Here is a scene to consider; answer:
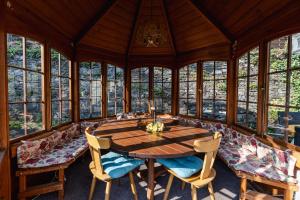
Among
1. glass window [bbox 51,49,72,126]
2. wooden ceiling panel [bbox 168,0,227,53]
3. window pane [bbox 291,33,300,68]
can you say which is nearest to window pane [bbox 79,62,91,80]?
glass window [bbox 51,49,72,126]

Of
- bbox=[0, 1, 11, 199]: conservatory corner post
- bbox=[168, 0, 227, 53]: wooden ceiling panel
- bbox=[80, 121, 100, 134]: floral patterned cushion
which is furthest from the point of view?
bbox=[80, 121, 100, 134]: floral patterned cushion

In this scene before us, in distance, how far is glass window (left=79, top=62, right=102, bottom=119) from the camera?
4301mm

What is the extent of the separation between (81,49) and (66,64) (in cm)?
53

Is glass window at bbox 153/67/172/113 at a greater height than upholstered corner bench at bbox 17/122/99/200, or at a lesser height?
greater

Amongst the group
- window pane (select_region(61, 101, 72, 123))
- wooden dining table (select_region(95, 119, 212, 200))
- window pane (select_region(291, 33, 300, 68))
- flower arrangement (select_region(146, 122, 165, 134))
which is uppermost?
window pane (select_region(291, 33, 300, 68))

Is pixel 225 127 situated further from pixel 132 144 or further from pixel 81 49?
pixel 81 49

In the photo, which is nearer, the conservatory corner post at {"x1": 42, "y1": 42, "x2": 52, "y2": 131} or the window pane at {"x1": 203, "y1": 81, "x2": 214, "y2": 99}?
the conservatory corner post at {"x1": 42, "y1": 42, "x2": 52, "y2": 131}

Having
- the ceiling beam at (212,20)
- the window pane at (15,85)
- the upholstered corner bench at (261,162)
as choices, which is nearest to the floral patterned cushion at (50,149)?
the window pane at (15,85)

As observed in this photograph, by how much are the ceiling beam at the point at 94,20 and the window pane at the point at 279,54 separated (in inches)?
112

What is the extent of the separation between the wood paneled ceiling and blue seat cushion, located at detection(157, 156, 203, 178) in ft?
6.23

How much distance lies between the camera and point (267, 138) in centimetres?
279

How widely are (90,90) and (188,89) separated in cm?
249

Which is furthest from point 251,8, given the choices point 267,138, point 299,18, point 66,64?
point 66,64

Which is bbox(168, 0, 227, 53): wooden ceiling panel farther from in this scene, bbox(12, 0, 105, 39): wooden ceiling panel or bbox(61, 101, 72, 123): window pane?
bbox(61, 101, 72, 123): window pane
